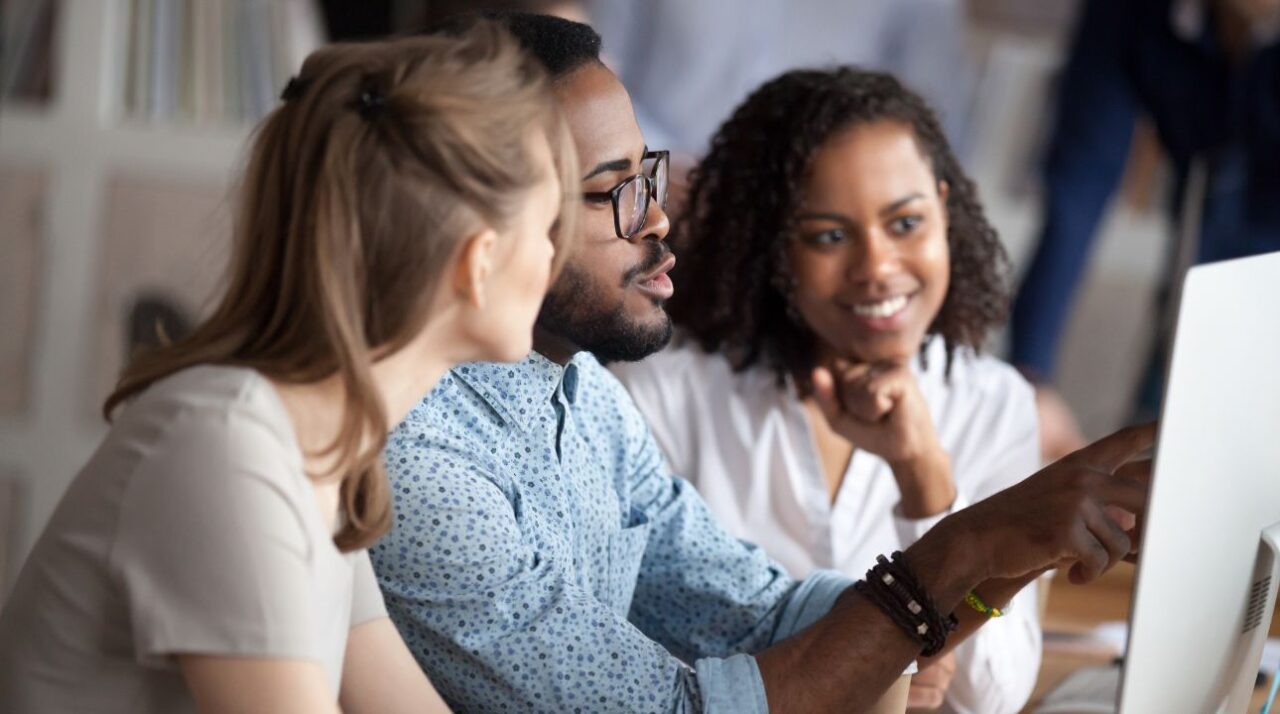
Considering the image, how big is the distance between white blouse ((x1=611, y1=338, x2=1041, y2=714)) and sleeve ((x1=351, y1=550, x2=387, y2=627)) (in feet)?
2.51

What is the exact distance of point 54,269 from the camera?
311 centimetres

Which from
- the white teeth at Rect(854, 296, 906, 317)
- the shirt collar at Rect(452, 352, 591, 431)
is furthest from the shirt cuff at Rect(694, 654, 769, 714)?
the white teeth at Rect(854, 296, 906, 317)

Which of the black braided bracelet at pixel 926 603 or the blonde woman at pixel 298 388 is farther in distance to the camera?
the black braided bracelet at pixel 926 603

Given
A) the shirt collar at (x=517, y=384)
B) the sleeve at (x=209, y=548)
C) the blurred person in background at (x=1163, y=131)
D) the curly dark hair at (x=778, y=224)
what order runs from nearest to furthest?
the sleeve at (x=209, y=548), the shirt collar at (x=517, y=384), the curly dark hair at (x=778, y=224), the blurred person in background at (x=1163, y=131)

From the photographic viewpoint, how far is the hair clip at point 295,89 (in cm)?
99

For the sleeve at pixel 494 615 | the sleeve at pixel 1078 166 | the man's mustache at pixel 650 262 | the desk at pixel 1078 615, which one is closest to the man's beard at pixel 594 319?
the man's mustache at pixel 650 262

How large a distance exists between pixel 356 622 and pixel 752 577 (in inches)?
20.4

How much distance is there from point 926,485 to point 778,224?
0.37 metres

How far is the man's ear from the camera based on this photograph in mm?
955

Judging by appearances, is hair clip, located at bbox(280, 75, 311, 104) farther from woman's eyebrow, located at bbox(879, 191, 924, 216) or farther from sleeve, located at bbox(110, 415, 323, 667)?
woman's eyebrow, located at bbox(879, 191, 924, 216)

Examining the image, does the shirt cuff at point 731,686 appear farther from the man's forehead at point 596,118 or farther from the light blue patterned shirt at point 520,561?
the man's forehead at point 596,118

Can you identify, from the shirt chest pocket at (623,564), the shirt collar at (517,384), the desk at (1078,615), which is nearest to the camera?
the shirt collar at (517,384)

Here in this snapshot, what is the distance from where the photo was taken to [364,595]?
109cm

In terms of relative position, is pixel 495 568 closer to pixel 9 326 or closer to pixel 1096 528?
pixel 1096 528
